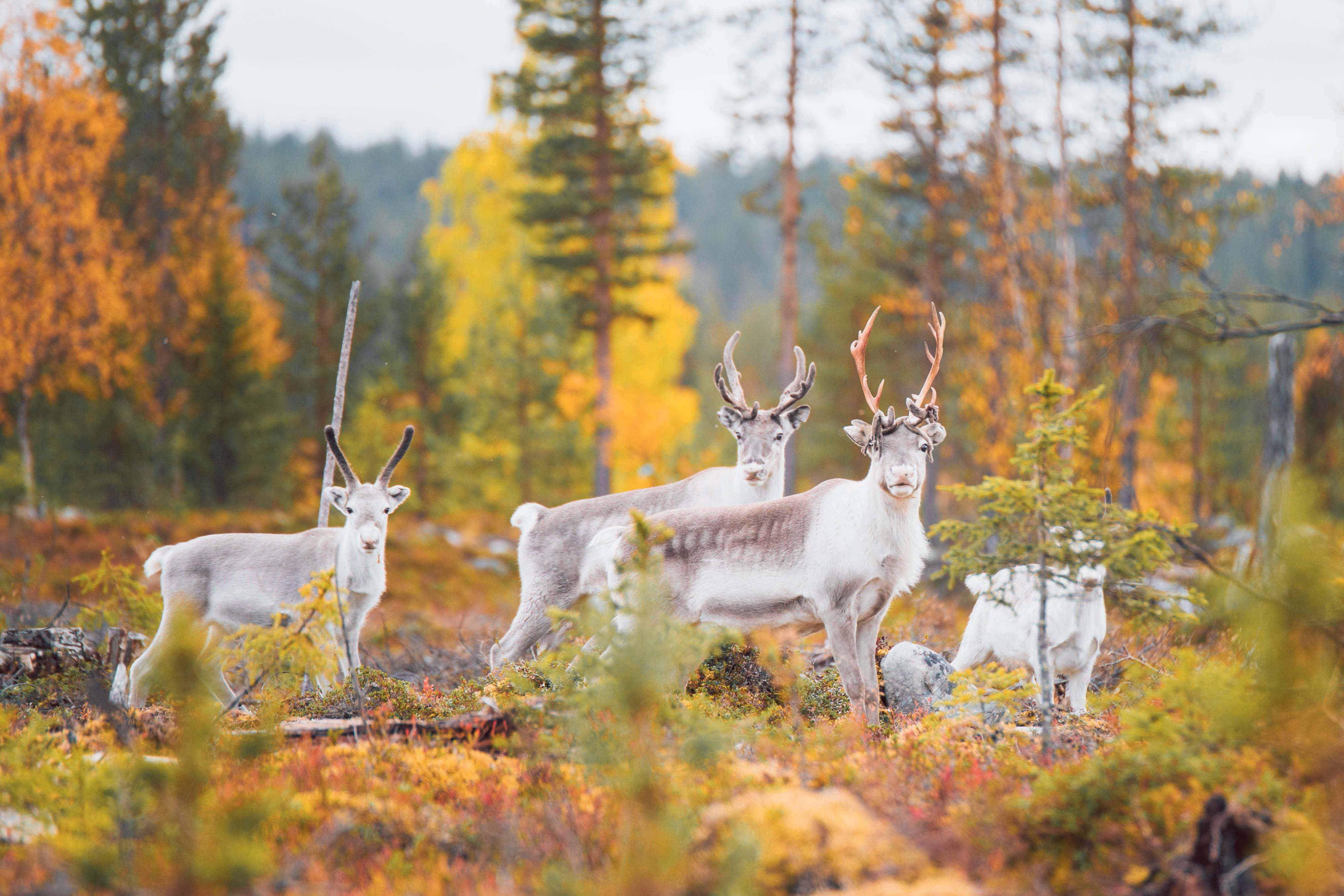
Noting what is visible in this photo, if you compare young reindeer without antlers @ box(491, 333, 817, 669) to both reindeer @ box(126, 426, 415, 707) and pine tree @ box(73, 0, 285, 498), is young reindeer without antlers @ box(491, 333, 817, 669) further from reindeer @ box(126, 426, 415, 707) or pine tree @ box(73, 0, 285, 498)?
pine tree @ box(73, 0, 285, 498)

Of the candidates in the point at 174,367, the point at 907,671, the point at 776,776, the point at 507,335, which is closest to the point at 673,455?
the point at 507,335

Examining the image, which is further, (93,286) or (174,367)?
(174,367)

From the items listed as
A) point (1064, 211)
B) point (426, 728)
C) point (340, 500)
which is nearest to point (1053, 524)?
point (426, 728)

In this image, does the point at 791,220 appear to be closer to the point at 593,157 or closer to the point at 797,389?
the point at 593,157

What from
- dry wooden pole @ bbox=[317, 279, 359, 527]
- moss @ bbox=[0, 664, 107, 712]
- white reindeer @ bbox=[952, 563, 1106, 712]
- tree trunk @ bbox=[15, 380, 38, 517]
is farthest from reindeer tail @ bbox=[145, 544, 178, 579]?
tree trunk @ bbox=[15, 380, 38, 517]

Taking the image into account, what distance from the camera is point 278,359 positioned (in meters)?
27.5

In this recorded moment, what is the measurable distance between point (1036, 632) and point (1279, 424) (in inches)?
315

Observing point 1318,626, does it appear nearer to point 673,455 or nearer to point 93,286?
point 93,286

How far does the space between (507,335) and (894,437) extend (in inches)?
877

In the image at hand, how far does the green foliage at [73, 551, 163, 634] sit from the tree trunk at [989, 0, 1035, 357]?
48.5 ft

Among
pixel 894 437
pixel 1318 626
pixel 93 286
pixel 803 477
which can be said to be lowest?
pixel 803 477

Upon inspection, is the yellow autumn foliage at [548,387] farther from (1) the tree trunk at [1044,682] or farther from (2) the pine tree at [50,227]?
(1) the tree trunk at [1044,682]

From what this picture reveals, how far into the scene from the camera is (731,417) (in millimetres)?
9023

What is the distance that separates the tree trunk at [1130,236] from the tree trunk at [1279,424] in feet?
12.9
